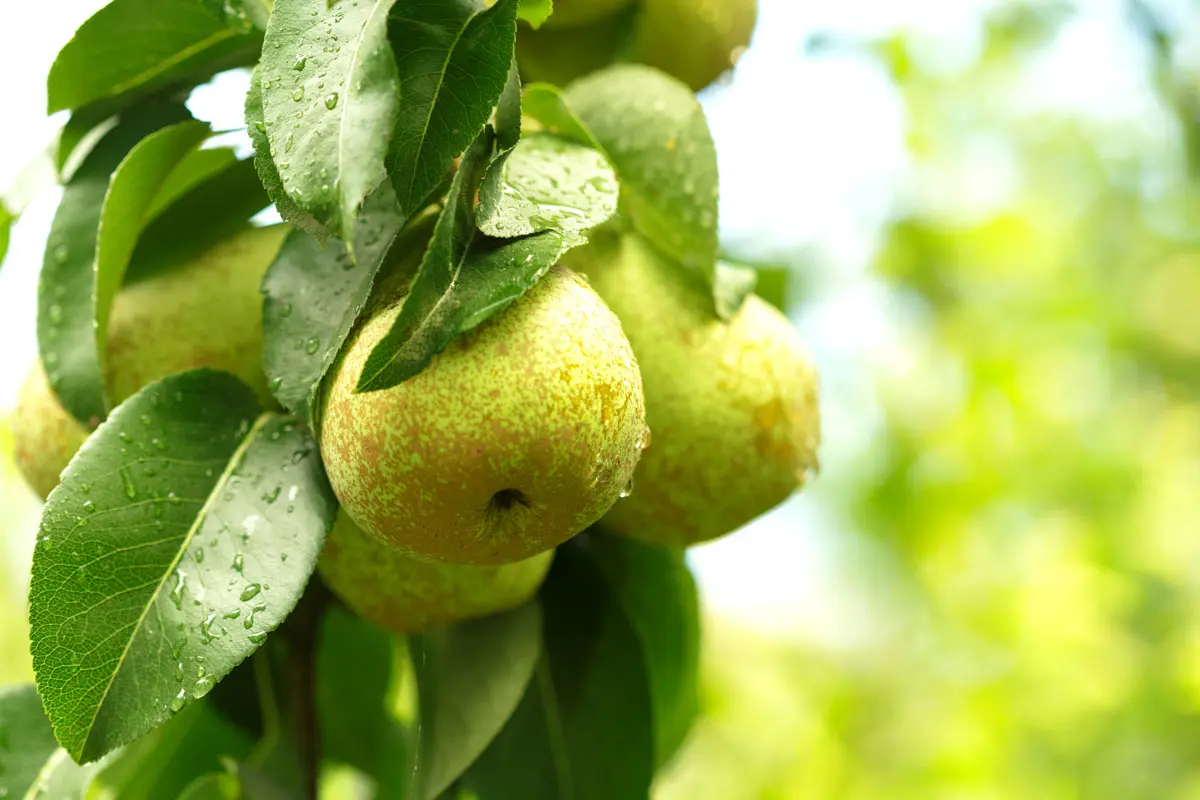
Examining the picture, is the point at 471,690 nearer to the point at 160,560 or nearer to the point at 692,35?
the point at 160,560

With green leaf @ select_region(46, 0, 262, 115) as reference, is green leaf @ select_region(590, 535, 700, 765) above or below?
below

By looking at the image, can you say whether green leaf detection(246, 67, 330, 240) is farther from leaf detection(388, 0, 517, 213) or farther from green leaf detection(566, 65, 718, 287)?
green leaf detection(566, 65, 718, 287)

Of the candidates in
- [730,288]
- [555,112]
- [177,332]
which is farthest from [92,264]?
[730,288]

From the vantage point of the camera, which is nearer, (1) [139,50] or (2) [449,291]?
(2) [449,291]

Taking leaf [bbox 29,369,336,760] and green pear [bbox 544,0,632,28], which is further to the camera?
green pear [bbox 544,0,632,28]

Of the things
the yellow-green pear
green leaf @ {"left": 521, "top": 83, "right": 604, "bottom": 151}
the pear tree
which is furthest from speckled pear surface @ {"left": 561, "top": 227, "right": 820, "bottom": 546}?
the yellow-green pear

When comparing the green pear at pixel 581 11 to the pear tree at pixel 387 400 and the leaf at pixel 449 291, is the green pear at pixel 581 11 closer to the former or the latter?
the pear tree at pixel 387 400

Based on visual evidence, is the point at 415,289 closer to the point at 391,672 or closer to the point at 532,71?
the point at 532,71
